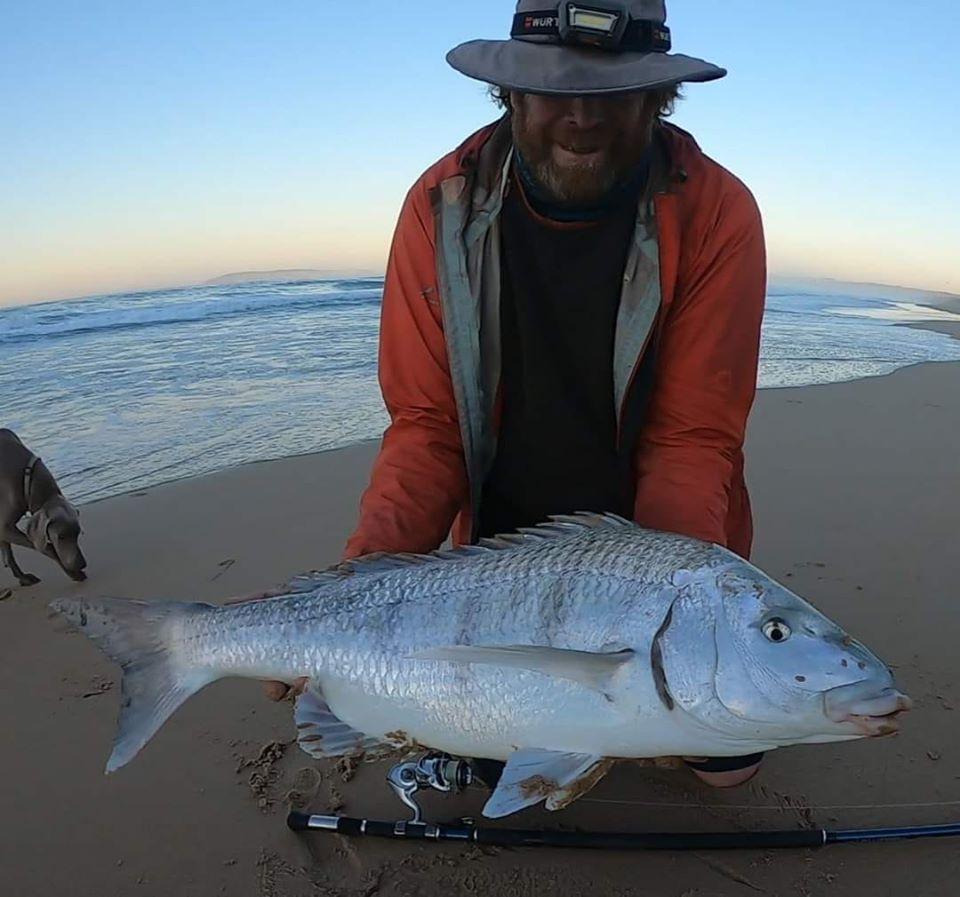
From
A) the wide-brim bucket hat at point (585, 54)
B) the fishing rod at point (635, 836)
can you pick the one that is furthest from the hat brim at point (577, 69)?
the fishing rod at point (635, 836)

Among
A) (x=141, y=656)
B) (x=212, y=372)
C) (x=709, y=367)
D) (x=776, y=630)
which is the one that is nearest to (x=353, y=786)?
(x=141, y=656)

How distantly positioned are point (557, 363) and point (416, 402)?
53 centimetres

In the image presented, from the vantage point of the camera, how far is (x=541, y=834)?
2383 mm

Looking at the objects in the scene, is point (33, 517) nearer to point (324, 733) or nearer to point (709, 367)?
point (324, 733)

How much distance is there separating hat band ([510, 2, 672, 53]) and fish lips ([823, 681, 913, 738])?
6.14 ft

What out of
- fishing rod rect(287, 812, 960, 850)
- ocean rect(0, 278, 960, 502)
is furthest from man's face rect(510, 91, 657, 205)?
ocean rect(0, 278, 960, 502)

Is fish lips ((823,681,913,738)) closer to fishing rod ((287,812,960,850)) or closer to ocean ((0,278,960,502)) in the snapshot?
fishing rod ((287,812,960,850))

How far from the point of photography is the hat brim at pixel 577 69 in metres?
2.41

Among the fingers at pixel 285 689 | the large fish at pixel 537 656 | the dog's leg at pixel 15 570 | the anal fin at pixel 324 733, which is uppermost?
the large fish at pixel 537 656

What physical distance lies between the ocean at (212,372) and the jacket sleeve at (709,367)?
4.28 metres

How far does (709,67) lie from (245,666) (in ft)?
7.01

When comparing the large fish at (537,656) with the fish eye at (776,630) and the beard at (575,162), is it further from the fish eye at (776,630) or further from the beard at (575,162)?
the beard at (575,162)

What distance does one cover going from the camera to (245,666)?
2309mm

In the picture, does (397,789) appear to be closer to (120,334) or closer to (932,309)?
(120,334)
